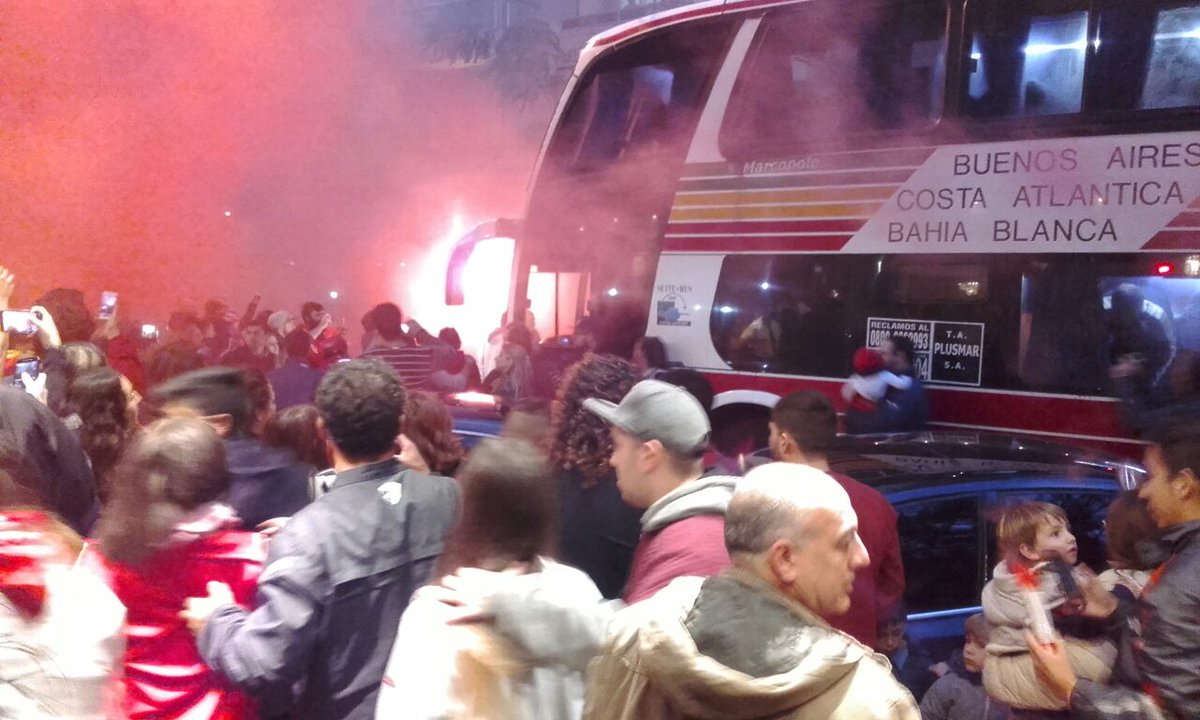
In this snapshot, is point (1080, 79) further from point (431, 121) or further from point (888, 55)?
point (431, 121)

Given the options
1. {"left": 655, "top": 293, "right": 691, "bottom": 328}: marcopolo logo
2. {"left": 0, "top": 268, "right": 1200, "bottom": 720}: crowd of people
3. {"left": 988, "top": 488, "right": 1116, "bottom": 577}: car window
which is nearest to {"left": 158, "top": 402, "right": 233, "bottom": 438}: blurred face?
{"left": 0, "top": 268, "right": 1200, "bottom": 720}: crowd of people

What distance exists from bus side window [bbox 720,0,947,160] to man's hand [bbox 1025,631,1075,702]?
489cm

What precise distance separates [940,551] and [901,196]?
11.4 feet

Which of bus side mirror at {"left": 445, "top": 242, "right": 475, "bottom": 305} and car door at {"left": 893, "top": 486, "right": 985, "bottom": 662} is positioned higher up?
bus side mirror at {"left": 445, "top": 242, "right": 475, "bottom": 305}

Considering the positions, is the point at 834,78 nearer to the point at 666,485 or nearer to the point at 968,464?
the point at 968,464

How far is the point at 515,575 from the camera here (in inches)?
79.0

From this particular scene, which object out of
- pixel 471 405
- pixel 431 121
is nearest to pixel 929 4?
pixel 471 405

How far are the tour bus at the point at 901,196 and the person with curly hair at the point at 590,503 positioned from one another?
4271 millimetres

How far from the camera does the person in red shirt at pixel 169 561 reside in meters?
2.29

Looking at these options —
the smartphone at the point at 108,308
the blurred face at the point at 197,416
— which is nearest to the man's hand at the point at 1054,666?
the blurred face at the point at 197,416

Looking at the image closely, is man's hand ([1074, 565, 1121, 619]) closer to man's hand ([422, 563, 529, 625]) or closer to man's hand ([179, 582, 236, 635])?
man's hand ([422, 563, 529, 625])

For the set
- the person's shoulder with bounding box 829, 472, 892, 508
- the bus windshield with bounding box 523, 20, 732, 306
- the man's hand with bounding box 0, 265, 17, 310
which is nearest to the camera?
the person's shoulder with bounding box 829, 472, 892, 508

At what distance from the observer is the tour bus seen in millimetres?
6109

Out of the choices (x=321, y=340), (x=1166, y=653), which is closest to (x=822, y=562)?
(x=1166, y=653)
